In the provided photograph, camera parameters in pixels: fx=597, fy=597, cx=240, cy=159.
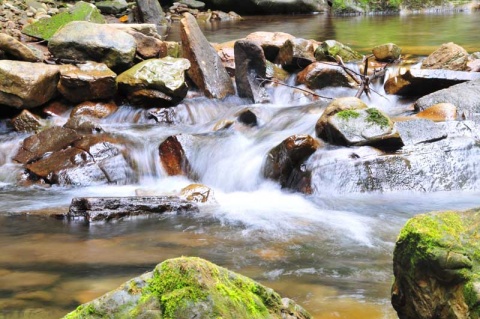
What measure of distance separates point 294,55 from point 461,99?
3483 mm

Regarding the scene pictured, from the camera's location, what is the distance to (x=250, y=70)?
9.48m

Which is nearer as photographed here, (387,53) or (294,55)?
Answer: (294,55)

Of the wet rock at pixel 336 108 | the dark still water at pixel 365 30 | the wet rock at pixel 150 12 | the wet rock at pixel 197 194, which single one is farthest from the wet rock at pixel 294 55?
the wet rock at pixel 150 12

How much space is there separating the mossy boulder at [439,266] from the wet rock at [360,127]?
12.5 ft

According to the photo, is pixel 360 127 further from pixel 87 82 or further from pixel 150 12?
pixel 150 12

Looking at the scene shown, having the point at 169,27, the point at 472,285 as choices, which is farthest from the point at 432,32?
the point at 472,285

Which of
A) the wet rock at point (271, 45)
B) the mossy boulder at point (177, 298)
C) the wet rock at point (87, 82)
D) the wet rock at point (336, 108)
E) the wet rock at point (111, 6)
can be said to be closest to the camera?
the mossy boulder at point (177, 298)

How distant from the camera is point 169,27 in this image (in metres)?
20.2

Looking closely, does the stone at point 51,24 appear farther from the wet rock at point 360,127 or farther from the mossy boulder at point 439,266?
the mossy boulder at point 439,266

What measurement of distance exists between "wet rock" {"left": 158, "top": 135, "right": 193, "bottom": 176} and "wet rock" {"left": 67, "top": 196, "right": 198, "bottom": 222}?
1.39 metres

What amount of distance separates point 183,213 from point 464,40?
10.3m

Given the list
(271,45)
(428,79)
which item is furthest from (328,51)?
(428,79)

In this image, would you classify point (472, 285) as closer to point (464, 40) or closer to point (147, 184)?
point (147, 184)

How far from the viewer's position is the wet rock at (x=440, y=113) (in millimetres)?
7259
